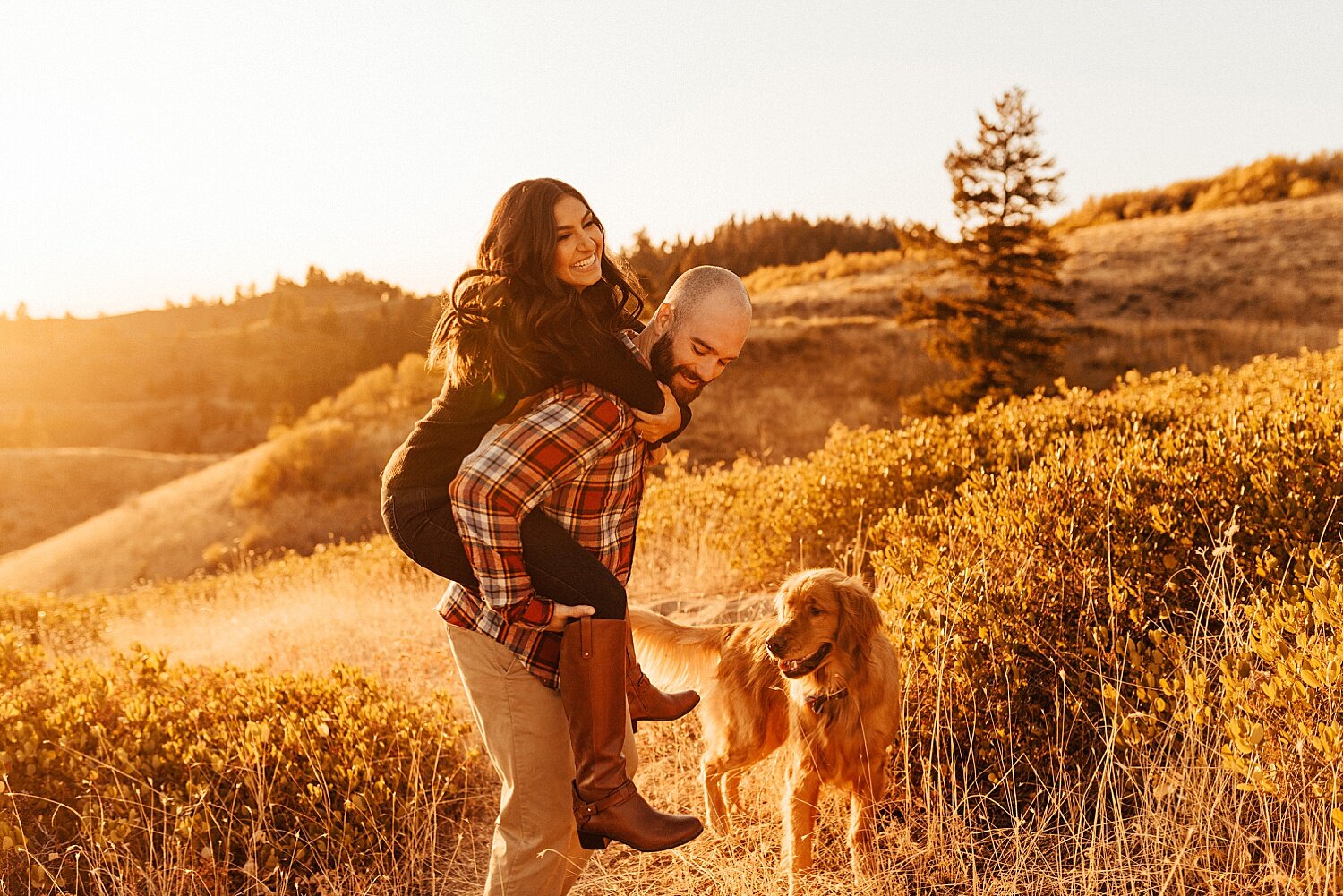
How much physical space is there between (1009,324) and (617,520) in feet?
70.5

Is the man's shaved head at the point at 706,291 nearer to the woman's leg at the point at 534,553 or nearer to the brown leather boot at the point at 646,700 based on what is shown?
the woman's leg at the point at 534,553

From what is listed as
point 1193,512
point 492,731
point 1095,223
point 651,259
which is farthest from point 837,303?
point 492,731

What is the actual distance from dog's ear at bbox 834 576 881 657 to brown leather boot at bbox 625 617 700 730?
2.63ft

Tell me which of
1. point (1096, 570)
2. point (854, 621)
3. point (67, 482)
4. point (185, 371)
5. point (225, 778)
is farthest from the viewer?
point (185, 371)

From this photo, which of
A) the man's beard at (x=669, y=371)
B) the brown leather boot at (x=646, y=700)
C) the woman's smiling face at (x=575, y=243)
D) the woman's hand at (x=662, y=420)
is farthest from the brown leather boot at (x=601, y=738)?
the woman's smiling face at (x=575, y=243)

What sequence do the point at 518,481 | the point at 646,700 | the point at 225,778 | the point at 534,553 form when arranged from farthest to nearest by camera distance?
the point at 225,778 → the point at 646,700 → the point at 534,553 → the point at 518,481

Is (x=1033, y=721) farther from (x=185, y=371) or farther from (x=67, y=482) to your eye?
(x=185, y=371)

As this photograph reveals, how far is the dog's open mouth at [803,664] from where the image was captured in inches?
119

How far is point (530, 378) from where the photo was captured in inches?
84.8

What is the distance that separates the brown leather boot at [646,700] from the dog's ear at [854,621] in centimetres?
80

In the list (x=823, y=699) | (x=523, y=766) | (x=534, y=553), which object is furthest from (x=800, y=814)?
(x=534, y=553)

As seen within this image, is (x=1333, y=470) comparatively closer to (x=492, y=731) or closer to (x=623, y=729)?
(x=623, y=729)

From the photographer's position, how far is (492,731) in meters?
2.32

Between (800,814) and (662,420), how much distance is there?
70.5 inches
